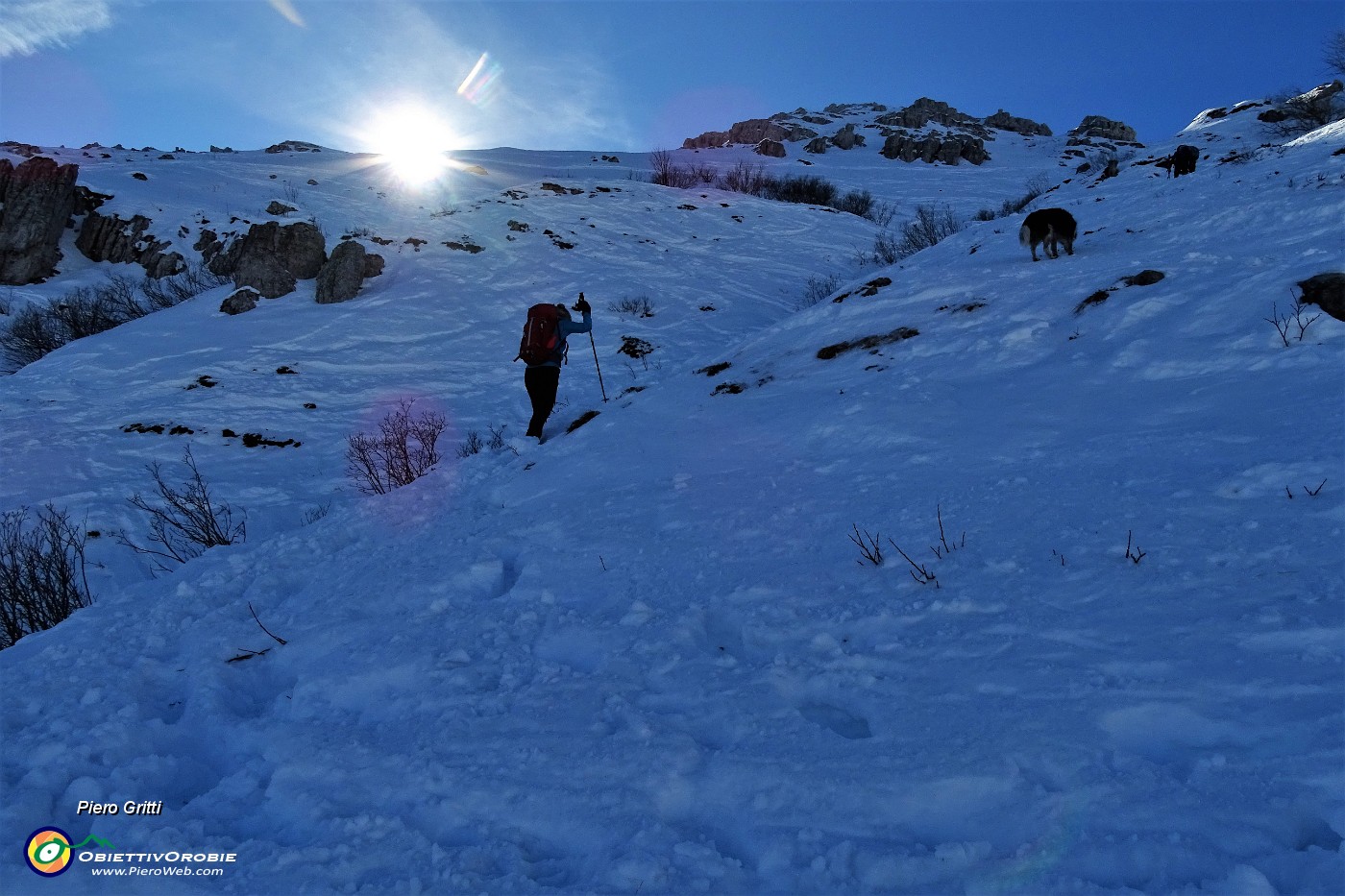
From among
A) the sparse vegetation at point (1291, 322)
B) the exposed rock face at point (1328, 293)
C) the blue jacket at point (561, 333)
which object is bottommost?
the sparse vegetation at point (1291, 322)

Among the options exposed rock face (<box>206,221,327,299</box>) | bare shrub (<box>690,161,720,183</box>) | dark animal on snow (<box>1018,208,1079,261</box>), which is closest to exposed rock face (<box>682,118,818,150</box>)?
bare shrub (<box>690,161,720,183</box>)

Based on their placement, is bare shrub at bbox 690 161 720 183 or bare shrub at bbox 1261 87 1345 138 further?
bare shrub at bbox 690 161 720 183

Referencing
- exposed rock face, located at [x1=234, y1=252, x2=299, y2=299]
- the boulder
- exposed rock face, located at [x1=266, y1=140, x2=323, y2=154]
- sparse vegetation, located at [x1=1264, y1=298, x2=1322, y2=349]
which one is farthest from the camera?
exposed rock face, located at [x1=266, y1=140, x2=323, y2=154]

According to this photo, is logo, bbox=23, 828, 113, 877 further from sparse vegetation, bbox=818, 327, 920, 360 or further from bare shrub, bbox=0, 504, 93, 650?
sparse vegetation, bbox=818, 327, 920, 360

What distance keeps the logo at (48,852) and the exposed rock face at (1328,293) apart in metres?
6.96

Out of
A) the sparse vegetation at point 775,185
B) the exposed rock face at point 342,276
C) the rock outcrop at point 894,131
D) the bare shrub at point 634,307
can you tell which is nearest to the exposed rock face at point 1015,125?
the rock outcrop at point 894,131

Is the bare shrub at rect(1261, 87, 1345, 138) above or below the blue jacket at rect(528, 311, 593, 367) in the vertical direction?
above

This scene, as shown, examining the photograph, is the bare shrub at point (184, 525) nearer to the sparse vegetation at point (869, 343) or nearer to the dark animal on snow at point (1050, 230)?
the sparse vegetation at point (869, 343)

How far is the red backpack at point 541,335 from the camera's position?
23.1ft

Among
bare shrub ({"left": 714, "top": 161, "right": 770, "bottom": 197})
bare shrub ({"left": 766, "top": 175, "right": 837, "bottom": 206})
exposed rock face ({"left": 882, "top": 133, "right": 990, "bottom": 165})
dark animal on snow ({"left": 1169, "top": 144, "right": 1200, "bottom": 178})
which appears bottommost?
dark animal on snow ({"left": 1169, "top": 144, "right": 1200, "bottom": 178})

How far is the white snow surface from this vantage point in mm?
1662

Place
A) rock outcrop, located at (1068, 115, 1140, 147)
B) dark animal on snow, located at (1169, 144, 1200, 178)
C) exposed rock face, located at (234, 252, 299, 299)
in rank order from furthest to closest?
rock outcrop, located at (1068, 115, 1140, 147) → exposed rock face, located at (234, 252, 299, 299) → dark animal on snow, located at (1169, 144, 1200, 178)

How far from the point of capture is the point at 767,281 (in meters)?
16.3

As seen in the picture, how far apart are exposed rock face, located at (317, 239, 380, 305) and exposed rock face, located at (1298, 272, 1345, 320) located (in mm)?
16404
